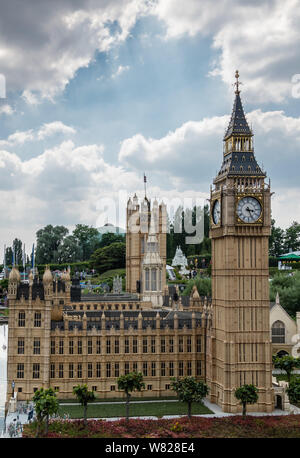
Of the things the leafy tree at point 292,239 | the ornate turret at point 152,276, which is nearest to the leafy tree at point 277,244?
the leafy tree at point 292,239

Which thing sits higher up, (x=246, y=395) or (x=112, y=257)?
(x=112, y=257)

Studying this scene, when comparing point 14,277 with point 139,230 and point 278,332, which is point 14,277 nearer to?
point 278,332

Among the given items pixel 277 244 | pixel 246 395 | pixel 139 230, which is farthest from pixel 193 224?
pixel 246 395

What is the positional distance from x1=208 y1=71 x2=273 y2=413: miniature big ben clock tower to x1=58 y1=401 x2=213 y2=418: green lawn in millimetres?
4268

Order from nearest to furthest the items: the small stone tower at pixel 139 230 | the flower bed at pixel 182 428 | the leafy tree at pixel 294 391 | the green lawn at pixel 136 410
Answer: the flower bed at pixel 182 428 → the leafy tree at pixel 294 391 → the green lawn at pixel 136 410 → the small stone tower at pixel 139 230

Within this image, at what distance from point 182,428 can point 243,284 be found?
18.3 m

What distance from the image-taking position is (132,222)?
12156cm

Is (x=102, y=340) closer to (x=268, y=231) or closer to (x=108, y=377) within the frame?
(x=108, y=377)

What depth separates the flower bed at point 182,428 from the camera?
50.3 metres

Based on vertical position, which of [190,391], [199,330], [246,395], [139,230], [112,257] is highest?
[139,230]

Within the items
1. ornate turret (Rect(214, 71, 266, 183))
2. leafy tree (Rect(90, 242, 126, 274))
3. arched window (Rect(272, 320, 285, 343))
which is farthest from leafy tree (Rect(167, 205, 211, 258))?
ornate turret (Rect(214, 71, 266, 183))

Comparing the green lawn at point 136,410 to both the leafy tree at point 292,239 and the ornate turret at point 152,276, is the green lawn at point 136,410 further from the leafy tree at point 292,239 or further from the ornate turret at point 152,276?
the leafy tree at point 292,239

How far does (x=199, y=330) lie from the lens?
70688 millimetres

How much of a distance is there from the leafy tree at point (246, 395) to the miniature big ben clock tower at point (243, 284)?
3441mm
